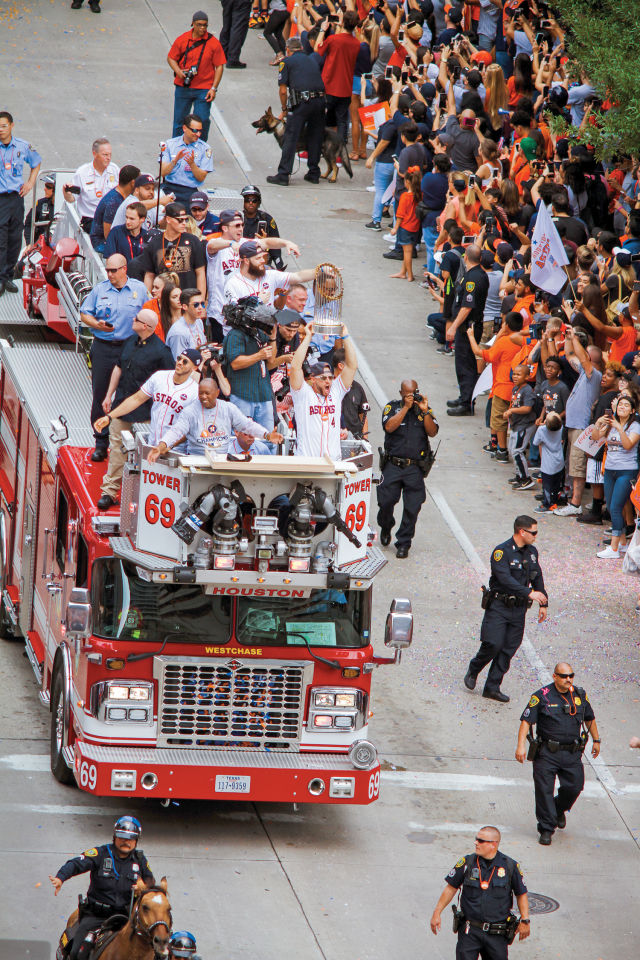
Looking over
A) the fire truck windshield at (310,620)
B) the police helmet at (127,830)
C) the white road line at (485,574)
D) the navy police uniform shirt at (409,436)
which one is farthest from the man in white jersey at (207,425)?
the navy police uniform shirt at (409,436)

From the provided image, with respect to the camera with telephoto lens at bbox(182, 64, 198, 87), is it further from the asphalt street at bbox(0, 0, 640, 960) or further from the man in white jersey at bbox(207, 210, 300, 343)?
the man in white jersey at bbox(207, 210, 300, 343)

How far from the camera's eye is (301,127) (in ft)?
89.0

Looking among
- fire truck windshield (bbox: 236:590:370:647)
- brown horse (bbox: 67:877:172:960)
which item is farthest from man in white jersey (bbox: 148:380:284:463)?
brown horse (bbox: 67:877:172:960)

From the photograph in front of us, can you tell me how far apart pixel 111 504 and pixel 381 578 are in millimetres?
5696

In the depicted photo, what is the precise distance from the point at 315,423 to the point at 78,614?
2.38 metres

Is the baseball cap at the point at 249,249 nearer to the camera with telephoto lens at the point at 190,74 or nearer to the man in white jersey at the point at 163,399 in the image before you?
the man in white jersey at the point at 163,399

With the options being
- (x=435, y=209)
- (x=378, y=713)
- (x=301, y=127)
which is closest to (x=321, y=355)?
(x=378, y=713)

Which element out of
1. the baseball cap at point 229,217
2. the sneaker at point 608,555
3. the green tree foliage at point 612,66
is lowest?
the sneaker at point 608,555

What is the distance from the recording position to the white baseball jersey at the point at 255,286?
50.9 ft

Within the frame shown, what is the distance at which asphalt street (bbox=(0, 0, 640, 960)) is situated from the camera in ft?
38.1

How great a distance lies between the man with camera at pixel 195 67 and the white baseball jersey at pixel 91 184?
667 centimetres

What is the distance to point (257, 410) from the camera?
13500mm

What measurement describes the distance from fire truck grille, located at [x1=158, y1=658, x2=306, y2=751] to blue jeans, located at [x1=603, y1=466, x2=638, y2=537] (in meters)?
7.22

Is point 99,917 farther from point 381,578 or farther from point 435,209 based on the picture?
point 435,209
